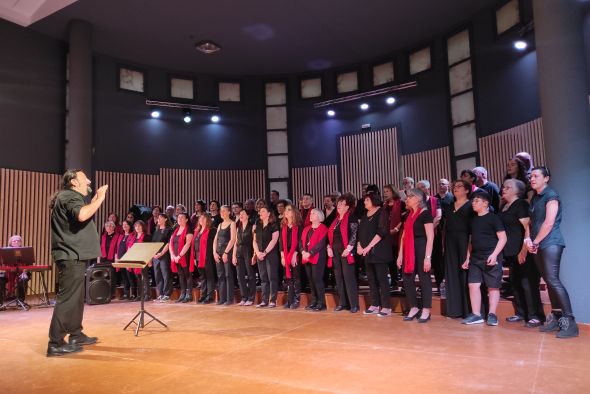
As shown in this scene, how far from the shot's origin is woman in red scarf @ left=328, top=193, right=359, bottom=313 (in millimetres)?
5590

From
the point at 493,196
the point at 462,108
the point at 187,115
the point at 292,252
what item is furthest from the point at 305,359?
the point at 187,115

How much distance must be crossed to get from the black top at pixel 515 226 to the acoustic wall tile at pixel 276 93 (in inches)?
304

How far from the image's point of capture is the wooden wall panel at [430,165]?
9180mm

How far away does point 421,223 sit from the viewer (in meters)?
4.95

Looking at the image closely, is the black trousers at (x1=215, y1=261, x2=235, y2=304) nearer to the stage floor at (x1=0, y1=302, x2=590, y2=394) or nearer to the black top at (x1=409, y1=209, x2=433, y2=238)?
the stage floor at (x1=0, y1=302, x2=590, y2=394)

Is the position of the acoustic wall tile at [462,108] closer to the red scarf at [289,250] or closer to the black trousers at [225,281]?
the red scarf at [289,250]

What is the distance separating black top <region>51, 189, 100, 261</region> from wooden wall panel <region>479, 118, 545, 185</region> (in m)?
6.75

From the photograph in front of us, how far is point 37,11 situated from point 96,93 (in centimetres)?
199

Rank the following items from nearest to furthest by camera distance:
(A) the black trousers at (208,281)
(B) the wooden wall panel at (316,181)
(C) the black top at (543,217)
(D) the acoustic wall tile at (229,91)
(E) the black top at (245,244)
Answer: (C) the black top at (543,217) < (E) the black top at (245,244) < (A) the black trousers at (208,281) < (B) the wooden wall panel at (316,181) < (D) the acoustic wall tile at (229,91)

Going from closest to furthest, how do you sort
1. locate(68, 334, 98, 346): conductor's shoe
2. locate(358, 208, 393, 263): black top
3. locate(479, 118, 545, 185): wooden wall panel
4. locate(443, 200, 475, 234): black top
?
locate(68, 334, 98, 346): conductor's shoe → locate(443, 200, 475, 234): black top → locate(358, 208, 393, 263): black top → locate(479, 118, 545, 185): wooden wall panel

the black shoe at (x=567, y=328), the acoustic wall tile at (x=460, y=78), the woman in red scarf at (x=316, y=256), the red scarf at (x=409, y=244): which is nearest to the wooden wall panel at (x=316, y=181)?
the acoustic wall tile at (x=460, y=78)

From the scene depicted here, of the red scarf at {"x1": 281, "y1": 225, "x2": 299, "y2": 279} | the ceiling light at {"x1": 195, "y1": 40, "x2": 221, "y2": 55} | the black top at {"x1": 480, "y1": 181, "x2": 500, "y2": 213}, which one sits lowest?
the red scarf at {"x1": 281, "y1": 225, "x2": 299, "y2": 279}

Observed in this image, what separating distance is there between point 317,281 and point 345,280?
404 millimetres

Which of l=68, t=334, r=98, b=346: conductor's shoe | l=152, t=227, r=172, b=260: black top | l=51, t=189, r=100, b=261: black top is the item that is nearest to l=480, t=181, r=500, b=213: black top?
l=51, t=189, r=100, b=261: black top
